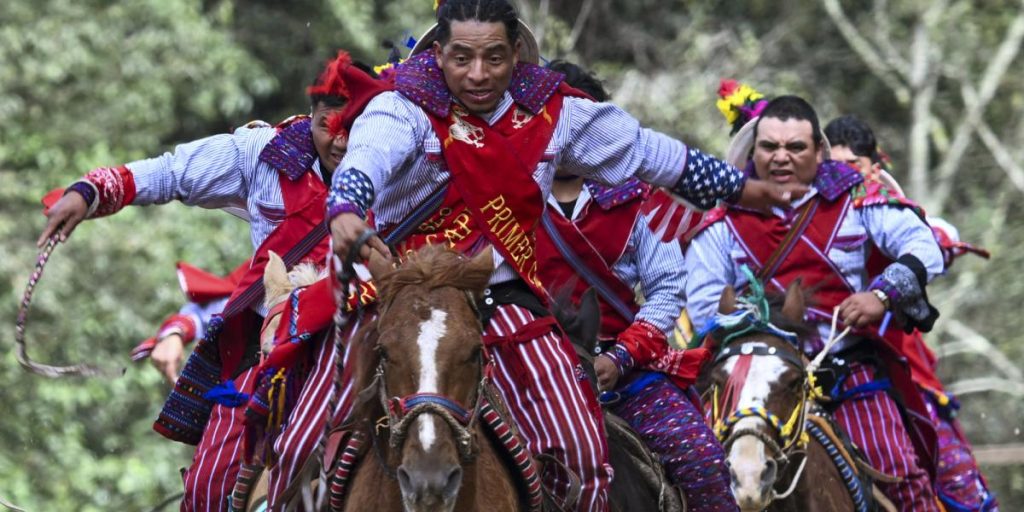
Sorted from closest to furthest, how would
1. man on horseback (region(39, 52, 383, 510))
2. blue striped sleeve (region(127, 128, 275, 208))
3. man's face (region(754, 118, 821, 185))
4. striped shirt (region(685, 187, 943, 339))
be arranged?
blue striped sleeve (region(127, 128, 275, 208)) → man on horseback (region(39, 52, 383, 510)) → striped shirt (region(685, 187, 943, 339)) → man's face (region(754, 118, 821, 185))

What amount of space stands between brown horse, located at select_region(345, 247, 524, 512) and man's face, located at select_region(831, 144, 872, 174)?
5.46 meters

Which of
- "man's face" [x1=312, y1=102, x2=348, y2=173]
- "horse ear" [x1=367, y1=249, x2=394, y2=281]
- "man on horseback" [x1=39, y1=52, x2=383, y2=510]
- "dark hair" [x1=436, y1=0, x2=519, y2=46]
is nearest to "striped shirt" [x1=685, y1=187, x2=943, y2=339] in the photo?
"man's face" [x1=312, y1=102, x2=348, y2=173]

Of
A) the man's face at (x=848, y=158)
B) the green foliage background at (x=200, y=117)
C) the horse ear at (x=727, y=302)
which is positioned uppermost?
the green foliage background at (x=200, y=117)

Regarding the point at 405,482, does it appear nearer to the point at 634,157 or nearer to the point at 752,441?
the point at 634,157

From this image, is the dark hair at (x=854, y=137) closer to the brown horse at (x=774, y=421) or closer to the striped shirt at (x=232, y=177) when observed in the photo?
the brown horse at (x=774, y=421)

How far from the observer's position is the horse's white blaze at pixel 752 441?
7141 mm

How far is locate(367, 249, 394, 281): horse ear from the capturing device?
198 inches

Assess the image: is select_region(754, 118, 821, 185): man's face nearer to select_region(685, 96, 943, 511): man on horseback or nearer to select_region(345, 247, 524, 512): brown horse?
select_region(685, 96, 943, 511): man on horseback

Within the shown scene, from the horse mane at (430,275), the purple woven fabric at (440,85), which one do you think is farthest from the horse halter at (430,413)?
the purple woven fabric at (440,85)

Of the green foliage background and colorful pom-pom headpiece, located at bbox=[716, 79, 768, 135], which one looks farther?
the green foliage background

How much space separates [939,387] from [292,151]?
15.9 ft

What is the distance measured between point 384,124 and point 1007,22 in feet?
49.7

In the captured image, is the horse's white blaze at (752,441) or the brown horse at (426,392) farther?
the horse's white blaze at (752,441)

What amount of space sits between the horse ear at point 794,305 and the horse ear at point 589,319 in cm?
151
